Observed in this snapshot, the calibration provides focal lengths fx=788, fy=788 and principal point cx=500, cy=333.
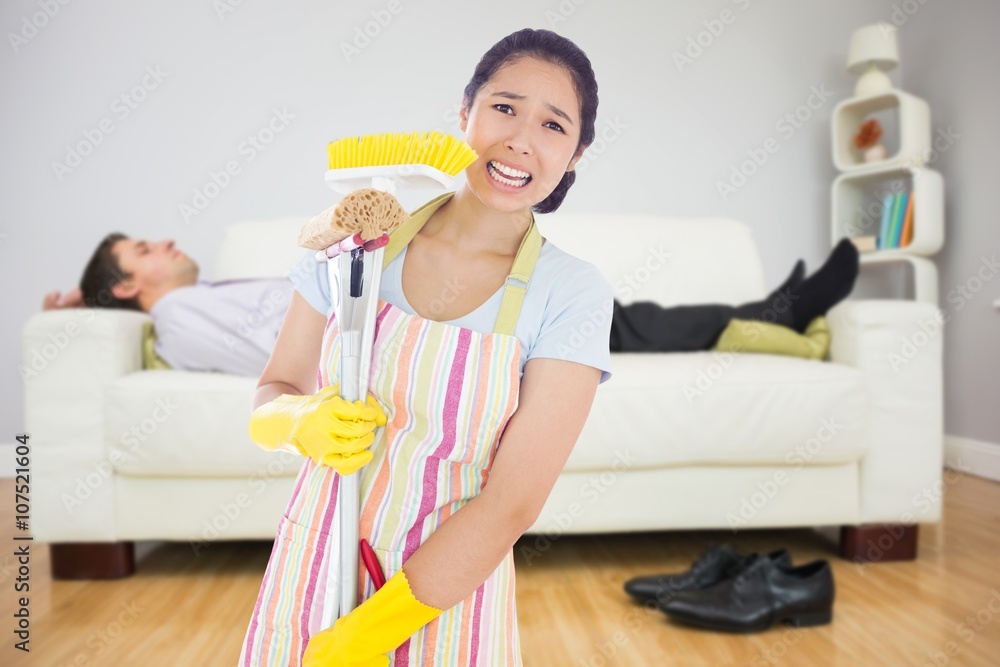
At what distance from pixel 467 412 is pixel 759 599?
1022mm

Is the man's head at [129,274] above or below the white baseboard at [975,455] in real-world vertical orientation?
above

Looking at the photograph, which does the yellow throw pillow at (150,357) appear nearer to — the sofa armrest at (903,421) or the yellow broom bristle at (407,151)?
the yellow broom bristle at (407,151)

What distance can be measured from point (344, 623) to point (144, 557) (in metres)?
1.55

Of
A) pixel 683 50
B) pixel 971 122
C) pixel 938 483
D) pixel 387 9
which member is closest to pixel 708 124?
A: pixel 683 50

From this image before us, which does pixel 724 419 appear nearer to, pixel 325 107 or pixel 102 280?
pixel 102 280

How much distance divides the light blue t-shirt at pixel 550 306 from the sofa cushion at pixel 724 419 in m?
0.98

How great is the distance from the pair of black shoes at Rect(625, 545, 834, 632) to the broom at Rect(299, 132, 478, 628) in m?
0.98

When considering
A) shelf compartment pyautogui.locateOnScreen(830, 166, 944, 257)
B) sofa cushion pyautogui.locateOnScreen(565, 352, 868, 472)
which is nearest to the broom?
sofa cushion pyautogui.locateOnScreen(565, 352, 868, 472)

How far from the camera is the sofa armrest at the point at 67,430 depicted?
5.89ft

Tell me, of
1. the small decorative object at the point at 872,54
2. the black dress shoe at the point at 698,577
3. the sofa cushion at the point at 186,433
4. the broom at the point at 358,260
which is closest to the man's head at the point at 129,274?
the sofa cushion at the point at 186,433

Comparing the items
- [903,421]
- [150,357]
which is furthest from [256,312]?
[903,421]

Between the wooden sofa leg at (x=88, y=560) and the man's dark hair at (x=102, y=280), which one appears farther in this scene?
the man's dark hair at (x=102, y=280)

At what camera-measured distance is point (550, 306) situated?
0.85 metres

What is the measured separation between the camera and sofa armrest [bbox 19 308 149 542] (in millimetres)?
1796
